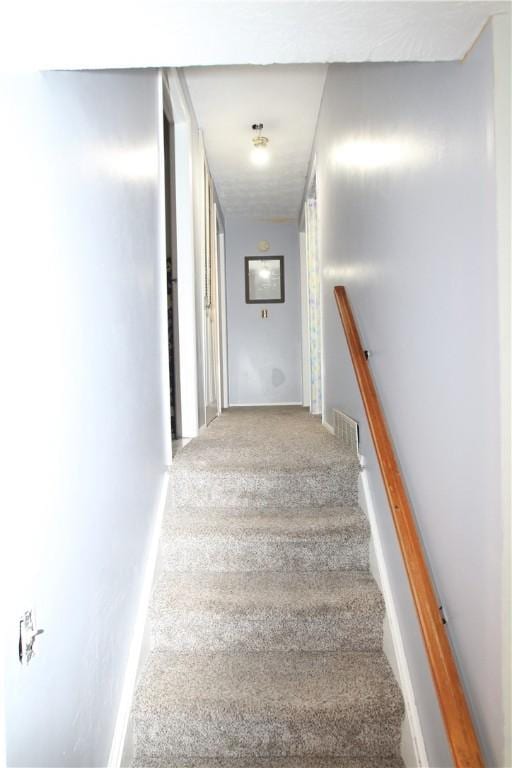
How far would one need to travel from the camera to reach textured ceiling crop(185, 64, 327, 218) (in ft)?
12.1

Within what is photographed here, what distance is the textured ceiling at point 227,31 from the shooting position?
0.99 metres

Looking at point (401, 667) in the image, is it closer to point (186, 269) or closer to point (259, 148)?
point (186, 269)

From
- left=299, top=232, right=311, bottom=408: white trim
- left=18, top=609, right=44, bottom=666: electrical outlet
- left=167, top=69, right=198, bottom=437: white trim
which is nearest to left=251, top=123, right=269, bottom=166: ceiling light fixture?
left=167, top=69, right=198, bottom=437: white trim

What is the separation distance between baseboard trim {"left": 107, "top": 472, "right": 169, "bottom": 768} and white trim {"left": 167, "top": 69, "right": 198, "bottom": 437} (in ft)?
4.53

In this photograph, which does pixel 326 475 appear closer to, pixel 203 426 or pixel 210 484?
pixel 210 484

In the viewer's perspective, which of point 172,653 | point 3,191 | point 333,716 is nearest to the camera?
point 3,191

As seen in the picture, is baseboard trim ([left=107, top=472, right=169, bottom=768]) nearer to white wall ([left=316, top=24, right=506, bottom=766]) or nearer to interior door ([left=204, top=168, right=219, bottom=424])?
white wall ([left=316, top=24, right=506, bottom=766])

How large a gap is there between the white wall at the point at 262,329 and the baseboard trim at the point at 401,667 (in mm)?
4788

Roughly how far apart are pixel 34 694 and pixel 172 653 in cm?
110

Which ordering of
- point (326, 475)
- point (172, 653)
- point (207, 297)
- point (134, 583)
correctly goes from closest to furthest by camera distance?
point (134, 583)
point (172, 653)
point (326, 475)
point (207, 297)

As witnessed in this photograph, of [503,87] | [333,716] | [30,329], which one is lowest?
[333,716]

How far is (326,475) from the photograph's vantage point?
279 cm

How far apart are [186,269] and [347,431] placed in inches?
62.9

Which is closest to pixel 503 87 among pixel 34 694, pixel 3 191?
pixel 3 191
